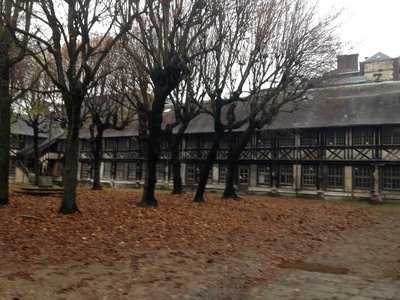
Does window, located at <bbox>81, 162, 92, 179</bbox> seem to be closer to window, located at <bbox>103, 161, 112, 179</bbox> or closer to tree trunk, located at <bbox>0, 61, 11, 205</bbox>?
window, located at <bbox>103, 161, 112, 179</bbox>

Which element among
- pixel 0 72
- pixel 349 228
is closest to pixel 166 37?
pixel 0 72

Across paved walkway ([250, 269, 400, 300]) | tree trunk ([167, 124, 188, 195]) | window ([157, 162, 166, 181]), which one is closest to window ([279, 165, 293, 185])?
tree trunk ([167, 124, 188, 195])

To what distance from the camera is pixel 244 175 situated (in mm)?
35094

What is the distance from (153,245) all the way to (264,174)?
84.0 feet

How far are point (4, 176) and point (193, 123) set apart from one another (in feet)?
78.1

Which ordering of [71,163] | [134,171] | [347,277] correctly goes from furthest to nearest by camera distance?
[134,171] < [71,163] < [347,277]

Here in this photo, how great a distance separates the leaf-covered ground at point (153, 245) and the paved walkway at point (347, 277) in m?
0.43

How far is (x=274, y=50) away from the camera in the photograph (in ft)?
67.9

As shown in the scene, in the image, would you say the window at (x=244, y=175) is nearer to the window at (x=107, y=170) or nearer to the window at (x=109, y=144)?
the window at (x=107, y=170)

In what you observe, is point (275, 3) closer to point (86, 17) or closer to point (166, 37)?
point (166, 37)

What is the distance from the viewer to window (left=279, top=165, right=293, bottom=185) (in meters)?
32.6

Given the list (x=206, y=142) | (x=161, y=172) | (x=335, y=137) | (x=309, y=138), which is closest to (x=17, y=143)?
(x=161, y=172)

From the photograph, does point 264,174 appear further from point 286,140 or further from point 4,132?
point 4,132

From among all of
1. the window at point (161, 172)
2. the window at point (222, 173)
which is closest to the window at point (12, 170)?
the window at point (161, 172)
